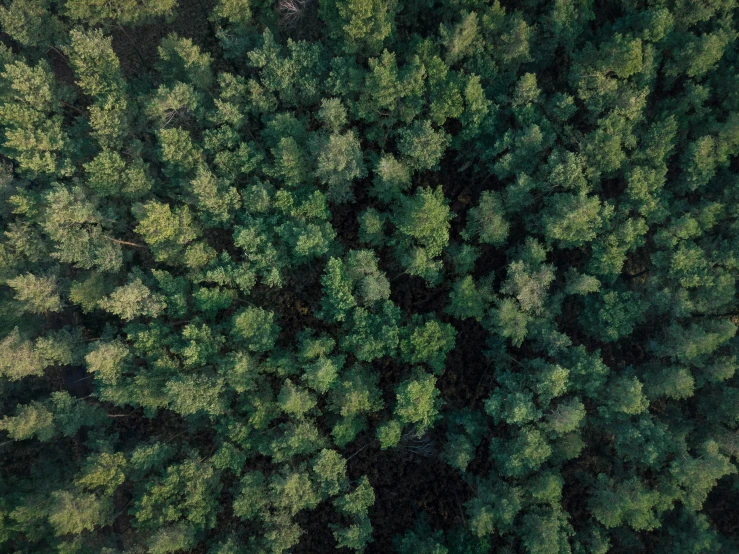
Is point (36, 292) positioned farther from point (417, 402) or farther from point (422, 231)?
point (417, 402)

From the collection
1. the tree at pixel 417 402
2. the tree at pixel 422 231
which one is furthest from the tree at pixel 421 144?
the tree at pixel 417 402

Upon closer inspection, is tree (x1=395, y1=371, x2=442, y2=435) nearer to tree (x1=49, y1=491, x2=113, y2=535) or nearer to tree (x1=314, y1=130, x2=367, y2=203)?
tree (x1=314, y1=130, x2=367, y2=203)

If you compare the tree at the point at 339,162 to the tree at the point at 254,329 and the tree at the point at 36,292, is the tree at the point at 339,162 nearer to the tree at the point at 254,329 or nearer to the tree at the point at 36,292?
the tree at the point at 254,329

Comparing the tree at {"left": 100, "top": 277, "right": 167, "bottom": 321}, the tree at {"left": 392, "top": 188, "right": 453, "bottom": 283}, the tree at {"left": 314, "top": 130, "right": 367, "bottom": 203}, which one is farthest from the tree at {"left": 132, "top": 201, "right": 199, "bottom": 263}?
the tree at {"left": 392, "top": 188, "right": 453, "bottom": 283}

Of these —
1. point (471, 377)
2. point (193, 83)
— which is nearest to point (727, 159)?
point (471, 377)

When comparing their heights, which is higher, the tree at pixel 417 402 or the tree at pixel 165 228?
the tree at pixel 165 228

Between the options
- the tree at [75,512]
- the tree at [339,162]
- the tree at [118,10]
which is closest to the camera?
the tree at [75,512]

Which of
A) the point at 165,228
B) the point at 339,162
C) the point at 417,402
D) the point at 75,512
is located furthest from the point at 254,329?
the point at 75,512

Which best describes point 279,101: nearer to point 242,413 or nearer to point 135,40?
point 135,40
